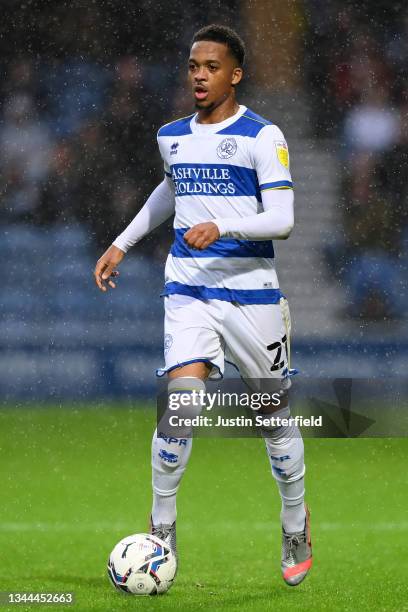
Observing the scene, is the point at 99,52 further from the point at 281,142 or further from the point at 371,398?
the point at 281,142

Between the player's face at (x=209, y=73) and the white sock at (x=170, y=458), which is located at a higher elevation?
the player's face at (x=209, y=73)

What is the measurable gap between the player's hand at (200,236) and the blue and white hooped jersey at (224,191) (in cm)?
38

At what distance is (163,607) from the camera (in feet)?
14.6

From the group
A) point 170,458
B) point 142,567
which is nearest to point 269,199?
point 170,458

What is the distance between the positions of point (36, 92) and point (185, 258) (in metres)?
8.45

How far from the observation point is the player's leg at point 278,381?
194 inches

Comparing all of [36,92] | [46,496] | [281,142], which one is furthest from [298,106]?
[281,142]

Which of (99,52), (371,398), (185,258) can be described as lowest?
(371,398)

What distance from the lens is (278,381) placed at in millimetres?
5012

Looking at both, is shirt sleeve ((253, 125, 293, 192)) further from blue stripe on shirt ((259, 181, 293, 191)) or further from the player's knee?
the player's knee

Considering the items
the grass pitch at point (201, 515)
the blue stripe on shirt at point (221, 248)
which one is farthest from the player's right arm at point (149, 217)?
the grass pitch at point (201, 515)

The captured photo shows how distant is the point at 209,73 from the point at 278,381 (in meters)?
1.16

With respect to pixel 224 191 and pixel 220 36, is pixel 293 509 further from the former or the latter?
pixel 220 36

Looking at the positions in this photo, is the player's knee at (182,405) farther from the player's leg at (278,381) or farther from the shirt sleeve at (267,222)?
the shirt sleeve at (267,222)
